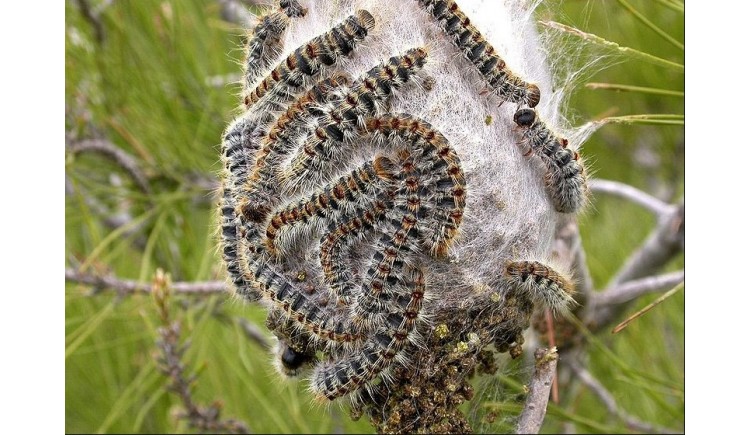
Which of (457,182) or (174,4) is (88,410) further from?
(457,182)

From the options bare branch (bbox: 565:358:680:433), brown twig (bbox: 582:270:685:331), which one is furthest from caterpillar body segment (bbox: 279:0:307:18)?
bare branch (bbox: 565:358:680:433)

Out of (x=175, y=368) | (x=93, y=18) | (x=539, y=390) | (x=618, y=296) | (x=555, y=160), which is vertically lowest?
(x=175, y=368)

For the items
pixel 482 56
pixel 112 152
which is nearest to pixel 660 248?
pixel 482 56

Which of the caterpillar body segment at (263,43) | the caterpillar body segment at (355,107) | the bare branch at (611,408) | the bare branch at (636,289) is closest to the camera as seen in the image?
the caterpillar body segment at (355,107)

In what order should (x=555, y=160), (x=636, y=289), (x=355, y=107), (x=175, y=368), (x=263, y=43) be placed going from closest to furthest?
(x=355, y=107) < (x=555, y=160) < (x=263, y=43) < (x=175, y=368) < (x=636, y=289)

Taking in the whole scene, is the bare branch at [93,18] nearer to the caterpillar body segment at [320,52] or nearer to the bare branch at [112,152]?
the bare branch at [112,152]

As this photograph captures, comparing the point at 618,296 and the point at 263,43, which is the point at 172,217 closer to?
the point at 263,43

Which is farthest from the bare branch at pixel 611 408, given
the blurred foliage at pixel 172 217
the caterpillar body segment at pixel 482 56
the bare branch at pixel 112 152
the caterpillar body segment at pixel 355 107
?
the bare branch at pixel 112 152
